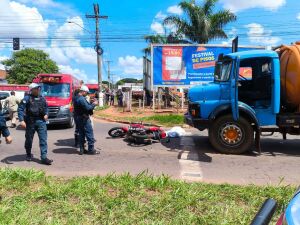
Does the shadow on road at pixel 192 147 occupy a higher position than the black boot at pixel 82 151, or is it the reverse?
the black boot at pixel 82 151

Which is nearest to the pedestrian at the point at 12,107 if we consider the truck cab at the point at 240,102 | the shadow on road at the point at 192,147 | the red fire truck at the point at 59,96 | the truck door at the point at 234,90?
the red fire truck at the point at 59,96

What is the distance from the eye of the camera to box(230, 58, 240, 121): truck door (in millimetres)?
8250

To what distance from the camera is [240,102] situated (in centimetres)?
892

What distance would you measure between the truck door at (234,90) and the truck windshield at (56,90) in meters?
8.37

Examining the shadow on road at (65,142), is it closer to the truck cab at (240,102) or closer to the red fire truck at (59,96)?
the red fire truck at (59,96)

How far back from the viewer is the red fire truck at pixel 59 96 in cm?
1425

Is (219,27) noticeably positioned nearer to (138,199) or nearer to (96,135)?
(96,135)

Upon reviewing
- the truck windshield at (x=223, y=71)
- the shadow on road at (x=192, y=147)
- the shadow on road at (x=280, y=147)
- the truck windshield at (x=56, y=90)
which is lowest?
the shadow on road at (x=280, y=147)

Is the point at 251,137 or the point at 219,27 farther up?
the point at 219,27

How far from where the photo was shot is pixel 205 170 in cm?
743

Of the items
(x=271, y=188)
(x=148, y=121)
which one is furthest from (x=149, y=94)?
(x=271, y=188)

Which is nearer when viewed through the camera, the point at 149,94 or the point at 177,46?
the point at 177,46

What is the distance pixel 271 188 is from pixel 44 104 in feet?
15.7

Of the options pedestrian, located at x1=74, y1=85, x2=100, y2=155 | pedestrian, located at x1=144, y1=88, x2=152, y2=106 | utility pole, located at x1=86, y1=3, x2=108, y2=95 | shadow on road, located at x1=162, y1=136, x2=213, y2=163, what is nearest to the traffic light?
utility pole, located at x1=86, y1=3, x2=108, y2=95
